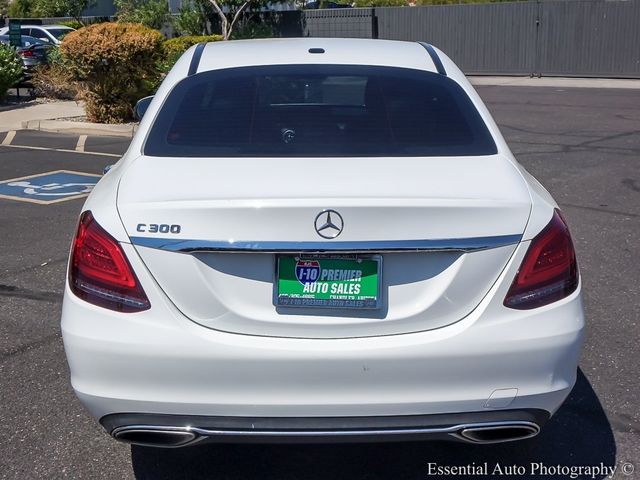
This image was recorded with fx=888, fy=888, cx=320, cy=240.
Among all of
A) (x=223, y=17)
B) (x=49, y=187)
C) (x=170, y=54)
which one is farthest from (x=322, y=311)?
(x=223, y=17)

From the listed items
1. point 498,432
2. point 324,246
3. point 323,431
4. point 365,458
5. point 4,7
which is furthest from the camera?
point 4,7

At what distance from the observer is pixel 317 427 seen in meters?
3.07

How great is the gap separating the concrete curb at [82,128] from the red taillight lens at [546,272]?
11.5 metres

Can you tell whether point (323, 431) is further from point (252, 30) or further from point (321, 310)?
point (252, 30)

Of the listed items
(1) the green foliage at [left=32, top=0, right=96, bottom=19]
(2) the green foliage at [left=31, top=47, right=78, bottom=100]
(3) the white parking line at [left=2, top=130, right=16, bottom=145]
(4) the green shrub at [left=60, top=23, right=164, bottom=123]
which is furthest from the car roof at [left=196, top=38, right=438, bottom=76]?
(1) the green foliage at [left=32, top=0, right=96, bottom=19]

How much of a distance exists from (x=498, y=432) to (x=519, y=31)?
25473 mm

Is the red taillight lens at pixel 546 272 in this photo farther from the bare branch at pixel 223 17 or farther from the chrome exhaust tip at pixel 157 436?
the bare branch at pixel 223 17

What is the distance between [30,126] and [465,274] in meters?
13.5

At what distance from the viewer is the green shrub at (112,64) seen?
14.3 meters

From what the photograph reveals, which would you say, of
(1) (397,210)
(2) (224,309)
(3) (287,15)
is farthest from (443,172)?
(3) (287,15)

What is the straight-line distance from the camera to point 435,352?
3002mm

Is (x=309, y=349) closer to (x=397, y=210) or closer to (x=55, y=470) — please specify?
(x=397, y=210)

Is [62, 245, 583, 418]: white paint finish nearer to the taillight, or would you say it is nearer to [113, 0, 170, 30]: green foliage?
the taillight

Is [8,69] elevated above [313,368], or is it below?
below
